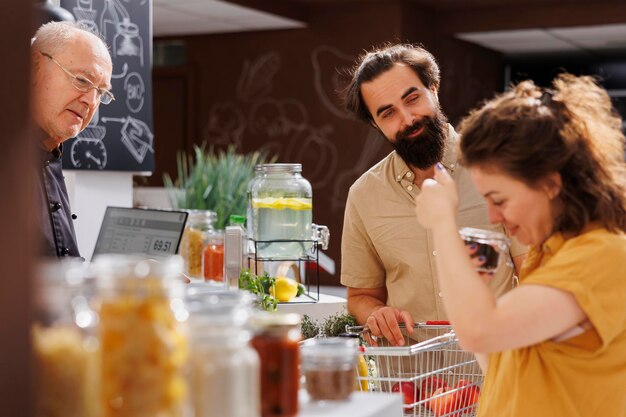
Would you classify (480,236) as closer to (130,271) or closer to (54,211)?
(130,271)

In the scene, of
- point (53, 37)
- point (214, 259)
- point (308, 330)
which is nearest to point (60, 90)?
point (53, 37)

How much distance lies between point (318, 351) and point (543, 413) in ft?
1.79

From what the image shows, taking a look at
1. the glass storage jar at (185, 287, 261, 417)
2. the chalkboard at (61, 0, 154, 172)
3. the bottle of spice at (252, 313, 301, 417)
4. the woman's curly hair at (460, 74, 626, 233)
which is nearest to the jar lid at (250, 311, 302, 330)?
the bottle of spice at (252, 313, 301, 417)

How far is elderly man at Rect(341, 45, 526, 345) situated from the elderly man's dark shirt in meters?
0.89

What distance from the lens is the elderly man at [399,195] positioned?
297 cm

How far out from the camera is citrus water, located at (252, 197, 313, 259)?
124 inches

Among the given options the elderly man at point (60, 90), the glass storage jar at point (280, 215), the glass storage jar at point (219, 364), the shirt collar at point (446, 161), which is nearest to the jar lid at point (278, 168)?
the glass storage jar at point (280, 215)

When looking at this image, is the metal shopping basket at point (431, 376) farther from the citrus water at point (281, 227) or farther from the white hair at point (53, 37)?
the white hair at point (53, 37)

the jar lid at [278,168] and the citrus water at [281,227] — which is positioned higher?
the jar lid at [278,168]

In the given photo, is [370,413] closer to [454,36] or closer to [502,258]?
[502,258]

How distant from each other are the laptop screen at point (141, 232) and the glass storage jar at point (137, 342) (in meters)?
2.41

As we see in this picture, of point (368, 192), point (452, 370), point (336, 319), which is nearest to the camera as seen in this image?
point (452, 370)

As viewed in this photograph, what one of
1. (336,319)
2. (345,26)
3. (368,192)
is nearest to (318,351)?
(336,319)

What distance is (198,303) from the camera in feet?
4.31
